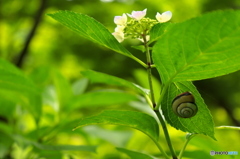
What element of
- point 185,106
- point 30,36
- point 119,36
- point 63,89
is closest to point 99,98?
point 63,89

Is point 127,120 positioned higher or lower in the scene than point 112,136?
lower

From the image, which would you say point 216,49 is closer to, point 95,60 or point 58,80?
point 58,80

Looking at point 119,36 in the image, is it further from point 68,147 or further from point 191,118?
point 68,147

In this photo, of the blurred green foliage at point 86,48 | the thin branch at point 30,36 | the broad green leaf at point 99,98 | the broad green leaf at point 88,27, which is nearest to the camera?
the broad green leaf at point 88,27

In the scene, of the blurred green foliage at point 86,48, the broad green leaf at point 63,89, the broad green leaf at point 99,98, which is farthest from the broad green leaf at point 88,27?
the blurred green foliage at point 86,48

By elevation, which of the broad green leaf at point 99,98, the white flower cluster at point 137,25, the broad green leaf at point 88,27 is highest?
Answer: the broad green leaf at point 99,98

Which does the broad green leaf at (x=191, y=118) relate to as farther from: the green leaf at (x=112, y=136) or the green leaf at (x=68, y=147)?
the green leaf at (x=112, y=136)

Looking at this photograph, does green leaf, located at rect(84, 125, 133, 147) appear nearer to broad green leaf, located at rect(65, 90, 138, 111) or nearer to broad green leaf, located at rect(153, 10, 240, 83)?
broad green leaf, located at rect(65, 90, 138, 111)
